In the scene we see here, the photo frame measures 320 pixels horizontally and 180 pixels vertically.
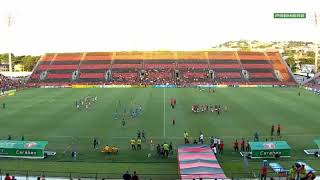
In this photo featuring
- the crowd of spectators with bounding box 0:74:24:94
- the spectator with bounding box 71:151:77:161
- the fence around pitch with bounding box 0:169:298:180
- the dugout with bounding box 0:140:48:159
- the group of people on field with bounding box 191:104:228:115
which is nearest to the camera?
the fence around pitch with bounding box 0:169:298:180

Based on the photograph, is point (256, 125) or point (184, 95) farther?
point (184, 95)

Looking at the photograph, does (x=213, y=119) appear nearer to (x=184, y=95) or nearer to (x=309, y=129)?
(x=309, y=129)

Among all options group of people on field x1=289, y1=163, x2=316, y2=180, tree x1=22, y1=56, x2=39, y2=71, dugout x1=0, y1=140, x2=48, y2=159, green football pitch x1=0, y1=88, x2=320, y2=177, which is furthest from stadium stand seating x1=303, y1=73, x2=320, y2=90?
tree x1=22, y1=56, x2=39, y2=71

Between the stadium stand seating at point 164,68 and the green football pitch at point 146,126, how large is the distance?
1147 inches

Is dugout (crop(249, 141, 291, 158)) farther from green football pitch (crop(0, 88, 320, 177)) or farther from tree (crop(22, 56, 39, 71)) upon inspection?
tree (crop(22, 56, 39, 71))

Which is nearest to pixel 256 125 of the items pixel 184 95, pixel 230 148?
pixel 230 148

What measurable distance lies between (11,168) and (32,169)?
1307 millimetres

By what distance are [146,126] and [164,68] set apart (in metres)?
60.1

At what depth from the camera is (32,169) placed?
2475 centimetres

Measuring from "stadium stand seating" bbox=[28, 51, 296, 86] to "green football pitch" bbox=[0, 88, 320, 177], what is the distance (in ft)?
95.6

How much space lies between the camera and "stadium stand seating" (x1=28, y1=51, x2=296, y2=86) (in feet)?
297

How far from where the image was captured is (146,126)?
38031mm

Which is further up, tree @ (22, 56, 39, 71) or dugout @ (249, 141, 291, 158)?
tree @ (22, 56, 39, 71)

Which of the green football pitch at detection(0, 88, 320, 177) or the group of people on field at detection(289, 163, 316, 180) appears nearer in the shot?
the group of people on field at detection(289, 163, 316, 180)
